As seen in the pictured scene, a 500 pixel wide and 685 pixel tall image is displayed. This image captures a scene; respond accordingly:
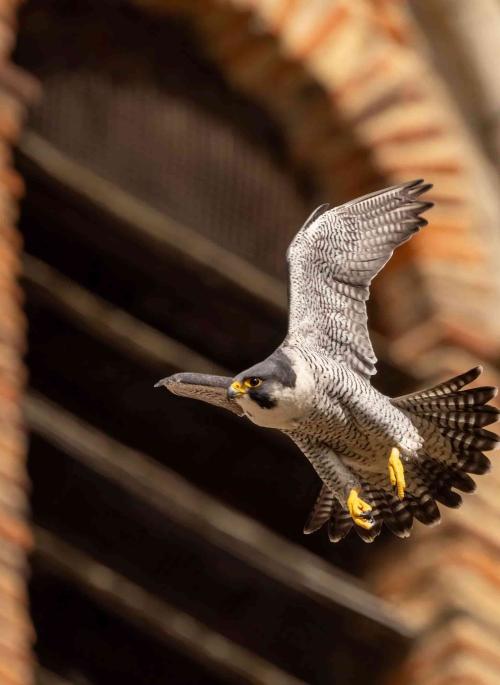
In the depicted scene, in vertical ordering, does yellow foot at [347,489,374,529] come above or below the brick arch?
above

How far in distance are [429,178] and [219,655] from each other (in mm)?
1821

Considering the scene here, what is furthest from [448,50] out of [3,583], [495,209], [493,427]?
[3,583]

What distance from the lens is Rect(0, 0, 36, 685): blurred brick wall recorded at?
4.42 m

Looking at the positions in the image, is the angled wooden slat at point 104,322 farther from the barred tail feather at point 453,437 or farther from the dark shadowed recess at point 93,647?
the barred tail feather at point 453,437

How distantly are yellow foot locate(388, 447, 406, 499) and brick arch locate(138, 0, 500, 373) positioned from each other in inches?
125

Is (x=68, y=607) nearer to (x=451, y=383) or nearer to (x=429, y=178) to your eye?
(x=429, y=178)

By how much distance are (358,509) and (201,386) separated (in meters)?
0.29

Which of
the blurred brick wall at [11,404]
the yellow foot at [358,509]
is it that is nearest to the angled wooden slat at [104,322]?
the blurred brick wall at [11,404]

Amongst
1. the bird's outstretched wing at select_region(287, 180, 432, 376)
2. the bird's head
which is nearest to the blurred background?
the bird's outstretched wing at select_region(287, 180, 432, 376)

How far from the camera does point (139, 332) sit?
221 inches

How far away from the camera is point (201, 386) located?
3188 millimetres

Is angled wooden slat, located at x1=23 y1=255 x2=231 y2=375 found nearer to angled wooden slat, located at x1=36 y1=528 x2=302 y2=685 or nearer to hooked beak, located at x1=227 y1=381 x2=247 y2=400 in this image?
angled wooden slat, located at x1=36 y1=528 x2=302 y2=685

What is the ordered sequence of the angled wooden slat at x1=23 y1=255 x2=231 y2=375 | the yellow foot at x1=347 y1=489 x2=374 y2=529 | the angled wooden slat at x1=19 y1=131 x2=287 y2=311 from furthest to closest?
the angled wooden slat at x1=19 y1=131 x2=287 y2=311 < the angled wooden slat at x1=23 y1=255 x2=231 y2=375 < the yellow foot at x1=347 y1=489 x2=374 y2=529

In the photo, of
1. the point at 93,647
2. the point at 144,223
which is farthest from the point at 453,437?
the point at 93,647
